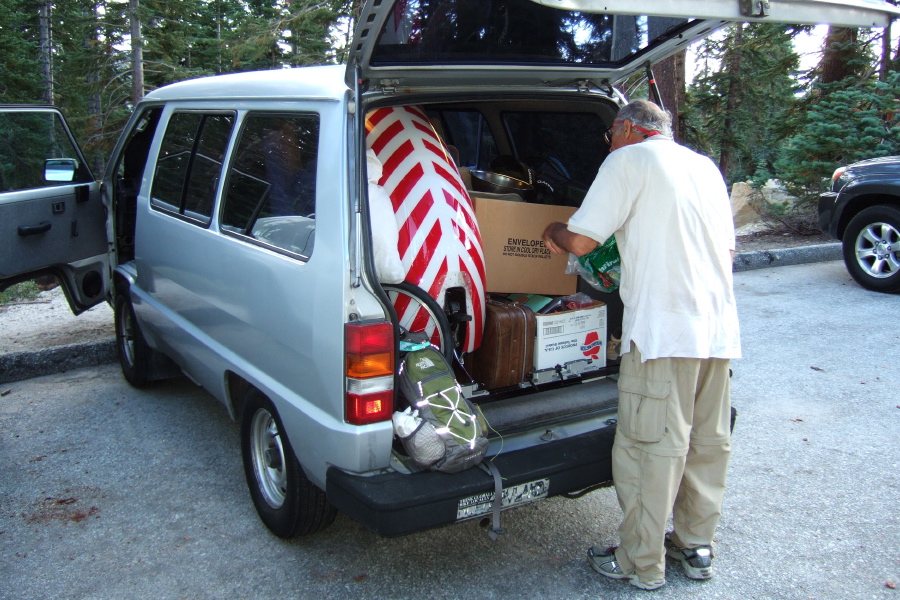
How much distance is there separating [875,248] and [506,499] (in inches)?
259

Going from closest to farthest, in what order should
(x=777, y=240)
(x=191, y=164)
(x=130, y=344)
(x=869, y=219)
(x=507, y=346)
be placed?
(x=507, y=346)
(x=191, y=164)
(x=130, y=344)
(x=869, y=219)
(x=777, y=240)

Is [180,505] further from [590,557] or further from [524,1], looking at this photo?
[524,1]

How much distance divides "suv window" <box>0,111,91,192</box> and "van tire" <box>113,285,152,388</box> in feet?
2.65

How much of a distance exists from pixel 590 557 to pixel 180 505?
1.94 meters

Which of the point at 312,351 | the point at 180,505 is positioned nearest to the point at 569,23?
the point at 312,351

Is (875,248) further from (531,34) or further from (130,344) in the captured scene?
(130,344)

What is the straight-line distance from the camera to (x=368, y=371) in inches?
105

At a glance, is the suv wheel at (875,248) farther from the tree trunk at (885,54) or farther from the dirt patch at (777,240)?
the tree trunk at (885,54)

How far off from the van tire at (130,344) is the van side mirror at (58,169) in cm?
77

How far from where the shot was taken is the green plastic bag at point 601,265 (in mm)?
3396

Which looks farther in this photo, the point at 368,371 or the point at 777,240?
the point at 777,240

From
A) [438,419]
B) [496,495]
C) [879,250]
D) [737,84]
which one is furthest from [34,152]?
[737,84]

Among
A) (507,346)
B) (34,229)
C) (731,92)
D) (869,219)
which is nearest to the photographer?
(507,346)

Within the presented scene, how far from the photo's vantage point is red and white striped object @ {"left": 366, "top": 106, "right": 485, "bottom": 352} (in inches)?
132
